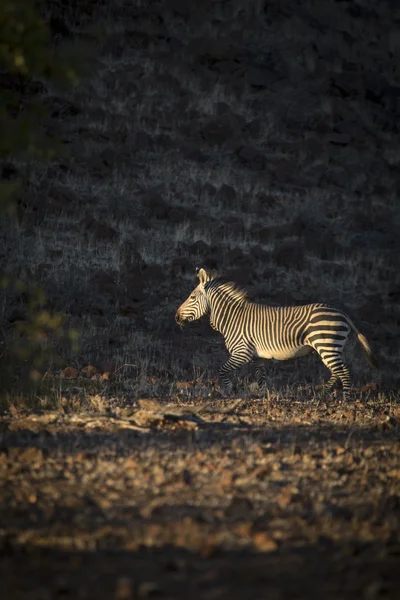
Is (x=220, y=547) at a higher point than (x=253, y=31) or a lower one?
lower

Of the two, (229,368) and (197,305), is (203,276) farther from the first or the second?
(229,368)

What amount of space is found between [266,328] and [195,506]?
8.21 meters

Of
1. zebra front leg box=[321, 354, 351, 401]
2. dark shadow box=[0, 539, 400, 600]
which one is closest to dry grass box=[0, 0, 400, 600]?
dark shadow box=[0, 539, 400, 600]

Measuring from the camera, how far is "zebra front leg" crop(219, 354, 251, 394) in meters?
12.9

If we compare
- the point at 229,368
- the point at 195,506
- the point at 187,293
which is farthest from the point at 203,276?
the point at 195,506

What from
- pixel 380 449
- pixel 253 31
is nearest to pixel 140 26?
pixel 253 31

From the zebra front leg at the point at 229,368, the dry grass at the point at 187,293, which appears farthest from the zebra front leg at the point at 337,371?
the zebra front leg at the point at 229,368

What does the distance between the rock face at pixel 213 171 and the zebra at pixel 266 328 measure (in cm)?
82

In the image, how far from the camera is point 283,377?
47.1 ft

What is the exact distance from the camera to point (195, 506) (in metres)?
5.81

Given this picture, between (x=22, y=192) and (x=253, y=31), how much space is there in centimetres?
1159

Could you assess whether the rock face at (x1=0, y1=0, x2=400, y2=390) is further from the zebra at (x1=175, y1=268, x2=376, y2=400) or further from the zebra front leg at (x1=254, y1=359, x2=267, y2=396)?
the zebra front leg at (x1=254, y1=359, x2=267, y2=396)

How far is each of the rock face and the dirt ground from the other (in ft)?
16.4

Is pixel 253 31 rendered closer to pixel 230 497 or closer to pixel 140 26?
pixel 140 26
